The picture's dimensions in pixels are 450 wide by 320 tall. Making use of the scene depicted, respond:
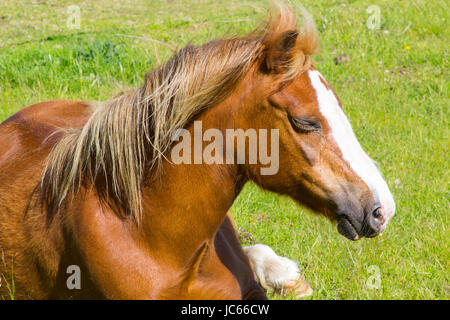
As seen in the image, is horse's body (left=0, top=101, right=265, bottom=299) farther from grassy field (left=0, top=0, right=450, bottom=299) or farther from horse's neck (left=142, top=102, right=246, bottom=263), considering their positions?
grassy field (left=0, top=0, right=450, bottom=299)

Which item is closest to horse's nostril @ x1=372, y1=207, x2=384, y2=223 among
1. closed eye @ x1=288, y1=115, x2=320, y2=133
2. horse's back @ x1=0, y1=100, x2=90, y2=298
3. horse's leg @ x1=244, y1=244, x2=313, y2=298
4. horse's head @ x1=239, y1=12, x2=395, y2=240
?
horse's head @ x1=239, y1=12, x2=395, y2=240

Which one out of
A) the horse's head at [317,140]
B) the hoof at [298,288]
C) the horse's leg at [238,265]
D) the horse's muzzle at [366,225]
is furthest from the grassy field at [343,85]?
the horse's leg at [238,265]

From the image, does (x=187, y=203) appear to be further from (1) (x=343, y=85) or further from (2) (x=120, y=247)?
(1) (x=343, y=85)

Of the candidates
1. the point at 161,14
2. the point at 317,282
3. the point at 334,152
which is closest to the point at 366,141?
the point at 317,282

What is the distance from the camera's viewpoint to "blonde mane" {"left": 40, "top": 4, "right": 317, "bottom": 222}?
2619 millimetres

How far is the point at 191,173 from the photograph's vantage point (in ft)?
8.80

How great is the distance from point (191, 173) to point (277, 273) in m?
1.34

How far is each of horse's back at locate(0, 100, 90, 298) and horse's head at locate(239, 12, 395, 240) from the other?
1217 millimetres

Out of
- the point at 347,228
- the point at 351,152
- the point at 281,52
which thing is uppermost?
the point at 281,52

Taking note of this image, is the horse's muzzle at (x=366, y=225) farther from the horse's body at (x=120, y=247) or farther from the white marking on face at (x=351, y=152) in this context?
the horse's body at (x=120, y=247)

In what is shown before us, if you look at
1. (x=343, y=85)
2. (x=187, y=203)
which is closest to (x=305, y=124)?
(x=187, y=203)

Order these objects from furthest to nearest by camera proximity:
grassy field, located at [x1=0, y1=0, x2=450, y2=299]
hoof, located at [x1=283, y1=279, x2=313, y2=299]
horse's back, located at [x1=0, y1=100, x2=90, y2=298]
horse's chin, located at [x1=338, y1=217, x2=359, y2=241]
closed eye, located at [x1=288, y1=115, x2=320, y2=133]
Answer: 1. grassy field, located at [x1=0, y1=0, x2=450, y2=299]
2. hoof, located at [x1=283, y1=279, x2=313, y2=299]
3. horse's back, located at [x1=0, y1=100, x2=90, y2=298]
4. horse's chin, located at [x1=338, y1=217, x2=359, y2=241]
5. closed eye, located at [x1=288, y1=115, x2=320, y2=133]
